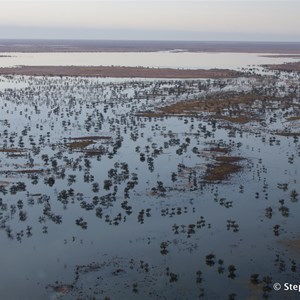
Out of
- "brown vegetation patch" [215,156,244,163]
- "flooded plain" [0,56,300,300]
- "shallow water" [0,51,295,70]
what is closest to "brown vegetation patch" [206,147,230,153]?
"flooded plain" [0,56,300,300]

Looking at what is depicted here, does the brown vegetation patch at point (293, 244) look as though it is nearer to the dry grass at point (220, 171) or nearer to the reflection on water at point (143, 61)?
the dry grass at point (220, 171)

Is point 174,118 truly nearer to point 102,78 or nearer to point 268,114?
point 268,114

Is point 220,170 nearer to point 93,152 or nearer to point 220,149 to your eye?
point 220,149

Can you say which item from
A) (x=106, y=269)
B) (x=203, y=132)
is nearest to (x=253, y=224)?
(x=106, y=269)

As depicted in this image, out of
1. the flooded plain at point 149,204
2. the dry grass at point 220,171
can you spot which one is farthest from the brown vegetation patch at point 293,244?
the dry grass at point 220,171

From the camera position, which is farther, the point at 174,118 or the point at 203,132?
the point at 174,118

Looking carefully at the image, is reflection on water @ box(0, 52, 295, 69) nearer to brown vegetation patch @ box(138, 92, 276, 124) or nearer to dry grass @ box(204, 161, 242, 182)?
brown vegetation patch @ box(138, 92, 276, 124)
